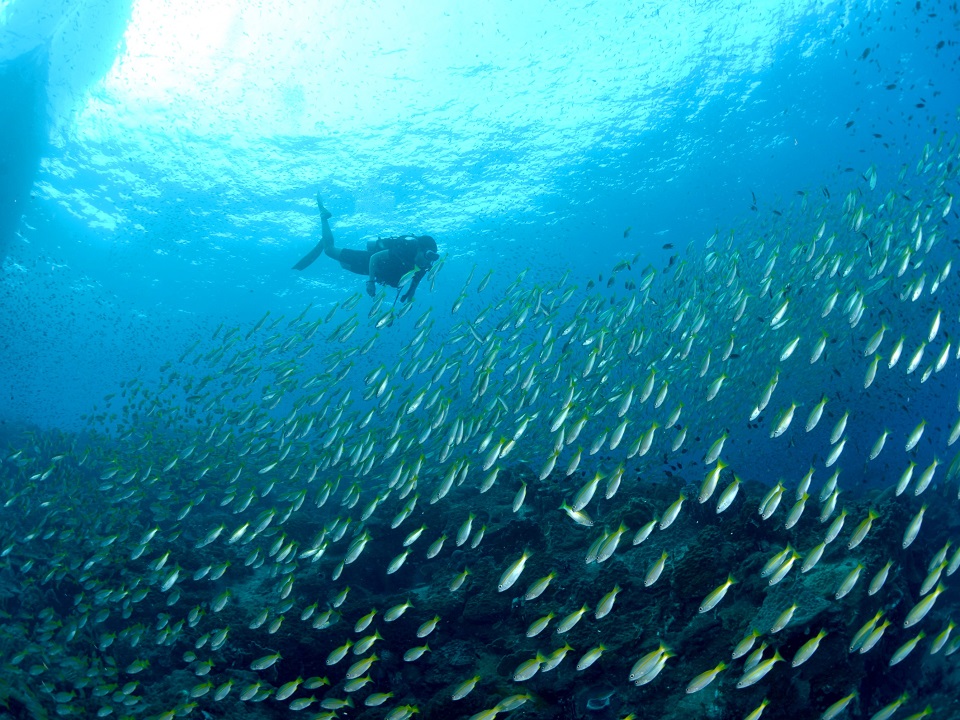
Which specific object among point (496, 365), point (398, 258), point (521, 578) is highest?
point (398, 258)

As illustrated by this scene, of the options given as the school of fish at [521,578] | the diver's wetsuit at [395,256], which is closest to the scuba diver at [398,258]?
the diver's wetsuit at [395,256]

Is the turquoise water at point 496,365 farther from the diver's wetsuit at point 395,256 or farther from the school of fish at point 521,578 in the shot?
the diver's wetsuit at point 395,256

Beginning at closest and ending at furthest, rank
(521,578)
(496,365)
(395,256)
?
1. (521,578)
2. (395,256)
3. (496,365)

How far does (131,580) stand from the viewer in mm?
9211

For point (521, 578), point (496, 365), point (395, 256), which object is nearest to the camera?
point (521, 578)

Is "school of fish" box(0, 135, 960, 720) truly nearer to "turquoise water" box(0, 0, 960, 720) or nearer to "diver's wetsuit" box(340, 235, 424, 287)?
"turquoise water" box(0, 0, 960, 720)

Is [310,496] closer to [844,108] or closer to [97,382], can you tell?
[844,108]

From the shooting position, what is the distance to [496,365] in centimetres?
1406

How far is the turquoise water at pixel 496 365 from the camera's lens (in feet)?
20.6

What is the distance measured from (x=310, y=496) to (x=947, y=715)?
15941 mm

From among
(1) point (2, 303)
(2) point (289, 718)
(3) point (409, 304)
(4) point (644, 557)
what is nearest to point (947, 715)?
(4) point (644, 557)

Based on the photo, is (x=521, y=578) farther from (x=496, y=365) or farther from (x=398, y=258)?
(x=398, y=258)

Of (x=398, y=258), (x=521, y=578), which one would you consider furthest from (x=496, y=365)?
(x=521, y=578)

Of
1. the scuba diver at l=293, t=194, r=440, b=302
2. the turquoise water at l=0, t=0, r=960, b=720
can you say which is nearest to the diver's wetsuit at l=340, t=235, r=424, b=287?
the scuba diver at l=293, t=194, r=440, b=302
